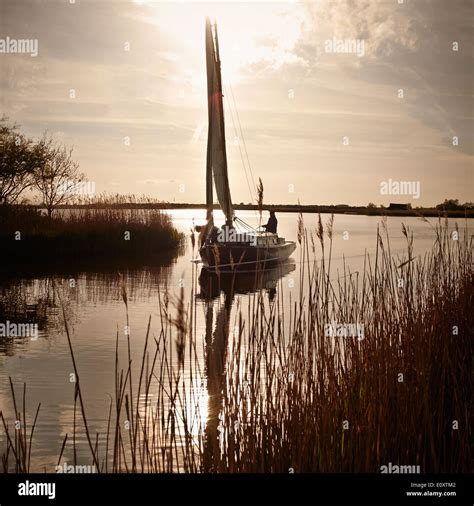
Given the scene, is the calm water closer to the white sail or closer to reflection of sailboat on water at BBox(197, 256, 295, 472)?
reflection of sailboat on water at BBox(197, 256, 295, 472)

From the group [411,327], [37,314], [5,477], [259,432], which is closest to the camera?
[5,477]

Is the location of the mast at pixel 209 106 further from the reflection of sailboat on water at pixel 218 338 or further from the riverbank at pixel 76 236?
the riverbank at pixel 76 236

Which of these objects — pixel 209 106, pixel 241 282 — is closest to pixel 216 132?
pixel 209 106

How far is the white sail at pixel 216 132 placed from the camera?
19.4m

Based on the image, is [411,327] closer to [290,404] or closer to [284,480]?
[290,404]

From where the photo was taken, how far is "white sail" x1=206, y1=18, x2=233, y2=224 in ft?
63.7

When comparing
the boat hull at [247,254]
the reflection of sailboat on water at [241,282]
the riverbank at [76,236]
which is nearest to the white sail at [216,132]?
the boat hull at [247,254]

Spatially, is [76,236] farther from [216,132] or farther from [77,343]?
[77,343]

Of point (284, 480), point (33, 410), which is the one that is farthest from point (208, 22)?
point (284, 480)

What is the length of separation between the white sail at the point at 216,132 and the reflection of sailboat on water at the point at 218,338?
2.68m

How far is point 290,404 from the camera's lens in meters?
4.02

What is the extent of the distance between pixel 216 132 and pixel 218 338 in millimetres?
9047

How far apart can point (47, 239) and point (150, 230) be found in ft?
13.8

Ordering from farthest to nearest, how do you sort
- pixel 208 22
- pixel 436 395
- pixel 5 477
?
1. pixel 208 22
2. pixel 436 395
3. pixel 5 477
